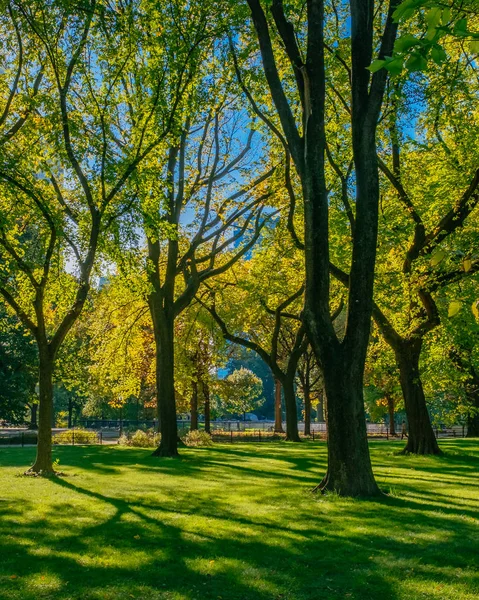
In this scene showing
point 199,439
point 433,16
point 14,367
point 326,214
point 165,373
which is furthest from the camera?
point 14,367

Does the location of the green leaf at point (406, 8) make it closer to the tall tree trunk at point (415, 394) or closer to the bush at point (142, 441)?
the tall tree trunk at point (415, 394)

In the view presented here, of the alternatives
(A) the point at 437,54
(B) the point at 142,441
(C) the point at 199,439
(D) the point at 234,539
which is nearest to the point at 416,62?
(A) the point at 437,54

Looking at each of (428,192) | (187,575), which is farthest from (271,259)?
(187,575)

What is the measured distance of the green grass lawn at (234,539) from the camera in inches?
226

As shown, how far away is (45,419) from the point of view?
15.2m

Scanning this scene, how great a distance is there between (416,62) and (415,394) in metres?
18.8

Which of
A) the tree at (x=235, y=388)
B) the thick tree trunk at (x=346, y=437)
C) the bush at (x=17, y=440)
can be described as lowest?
the bush at (x=17, y=440)

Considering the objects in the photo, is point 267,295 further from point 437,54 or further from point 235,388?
point 437,54

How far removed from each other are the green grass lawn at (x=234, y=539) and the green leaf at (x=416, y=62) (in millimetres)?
4718

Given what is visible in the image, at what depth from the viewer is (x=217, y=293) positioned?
2970 centimetres

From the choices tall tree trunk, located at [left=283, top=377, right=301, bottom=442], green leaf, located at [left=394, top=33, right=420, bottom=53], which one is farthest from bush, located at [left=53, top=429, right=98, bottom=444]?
green leaf, located at [left=394, top=33, right=420, bottom=53]

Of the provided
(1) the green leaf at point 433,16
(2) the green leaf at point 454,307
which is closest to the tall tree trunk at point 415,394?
(2) the green leaf at point 454,307

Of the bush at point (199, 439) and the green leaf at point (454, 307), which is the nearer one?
the green leaf at point (454, 307)

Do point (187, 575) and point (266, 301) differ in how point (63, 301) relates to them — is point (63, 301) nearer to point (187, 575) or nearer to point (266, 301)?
point (187, 575)
